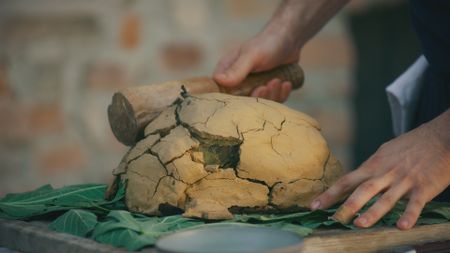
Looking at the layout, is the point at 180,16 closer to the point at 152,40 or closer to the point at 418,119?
the point at 152,40

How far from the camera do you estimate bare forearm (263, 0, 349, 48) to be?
220cm

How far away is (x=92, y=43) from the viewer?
2484mm

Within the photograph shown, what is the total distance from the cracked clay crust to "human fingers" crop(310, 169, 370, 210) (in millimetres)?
41

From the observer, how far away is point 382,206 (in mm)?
1478

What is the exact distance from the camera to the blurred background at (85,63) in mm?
2420

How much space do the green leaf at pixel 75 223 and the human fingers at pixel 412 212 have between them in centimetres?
54

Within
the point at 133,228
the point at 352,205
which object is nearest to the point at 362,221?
the point at 352,205

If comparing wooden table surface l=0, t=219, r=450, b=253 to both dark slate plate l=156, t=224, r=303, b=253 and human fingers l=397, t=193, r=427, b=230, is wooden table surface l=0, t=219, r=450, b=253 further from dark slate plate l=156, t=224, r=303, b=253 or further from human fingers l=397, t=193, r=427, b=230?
dark slate plate l=156, t=224, r=303, b=253

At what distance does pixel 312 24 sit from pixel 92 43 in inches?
27.0

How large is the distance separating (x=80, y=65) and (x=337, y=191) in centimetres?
119

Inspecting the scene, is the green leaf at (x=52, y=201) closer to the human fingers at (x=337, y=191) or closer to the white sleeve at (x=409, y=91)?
the human fingers at (x=337, y=191)

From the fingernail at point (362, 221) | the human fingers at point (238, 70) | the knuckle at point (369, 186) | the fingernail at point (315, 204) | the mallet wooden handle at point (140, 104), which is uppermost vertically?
the human fingers at point (238, 70)

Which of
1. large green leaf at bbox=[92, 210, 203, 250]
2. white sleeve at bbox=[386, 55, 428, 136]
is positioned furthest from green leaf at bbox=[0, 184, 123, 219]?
white sleeve at bbox=[386, 55, 428, 136]

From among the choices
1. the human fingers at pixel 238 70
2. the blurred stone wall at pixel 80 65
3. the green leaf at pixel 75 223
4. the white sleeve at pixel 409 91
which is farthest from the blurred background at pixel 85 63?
the green leaf at pixel 75 223
